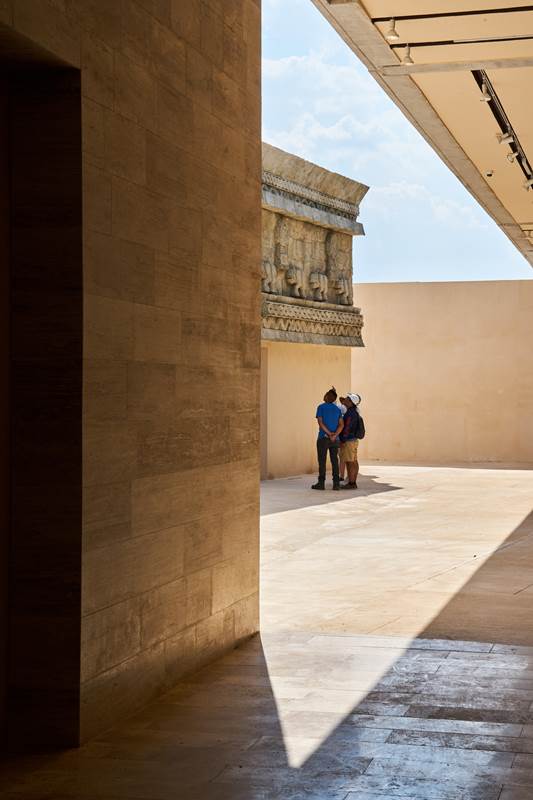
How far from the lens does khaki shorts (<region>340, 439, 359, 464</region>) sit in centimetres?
1981

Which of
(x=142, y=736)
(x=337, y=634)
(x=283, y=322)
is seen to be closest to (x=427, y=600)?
(x=337, y=634)

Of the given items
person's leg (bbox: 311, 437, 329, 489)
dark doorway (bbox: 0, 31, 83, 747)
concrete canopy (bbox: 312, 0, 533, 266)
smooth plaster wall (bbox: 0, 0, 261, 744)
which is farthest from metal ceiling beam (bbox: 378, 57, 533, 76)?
person's leg (bbox: 311, 437, 329, 489)

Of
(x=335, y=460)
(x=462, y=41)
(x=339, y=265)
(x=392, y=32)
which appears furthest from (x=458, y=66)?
(x=339, y=265)

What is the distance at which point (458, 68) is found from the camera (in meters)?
10.0

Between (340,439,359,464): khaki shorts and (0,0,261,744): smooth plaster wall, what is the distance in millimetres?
11975

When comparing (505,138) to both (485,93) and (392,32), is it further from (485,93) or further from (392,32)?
(392,32)

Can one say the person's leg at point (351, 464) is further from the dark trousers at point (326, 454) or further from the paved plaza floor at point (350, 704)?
the paved plaza floor at point (350, 704)

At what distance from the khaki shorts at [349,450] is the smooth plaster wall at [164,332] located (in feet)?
39.3

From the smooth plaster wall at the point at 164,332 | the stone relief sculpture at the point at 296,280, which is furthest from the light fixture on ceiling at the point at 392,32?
the stone relief sculpture at the point at 296,280

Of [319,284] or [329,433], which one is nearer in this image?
[329,433]

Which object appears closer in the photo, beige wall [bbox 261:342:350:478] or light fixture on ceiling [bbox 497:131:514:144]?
light fixture on ceiling [bbox 497:131:514:144]

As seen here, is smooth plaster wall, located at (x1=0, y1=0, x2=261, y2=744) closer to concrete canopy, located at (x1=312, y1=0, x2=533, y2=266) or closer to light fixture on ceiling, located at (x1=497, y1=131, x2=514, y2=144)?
concrete canopy, located at (x1=312, y1=0, x2=533, y2=266)

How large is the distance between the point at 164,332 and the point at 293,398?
51.8ft

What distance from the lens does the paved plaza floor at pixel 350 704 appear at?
4.97 m
